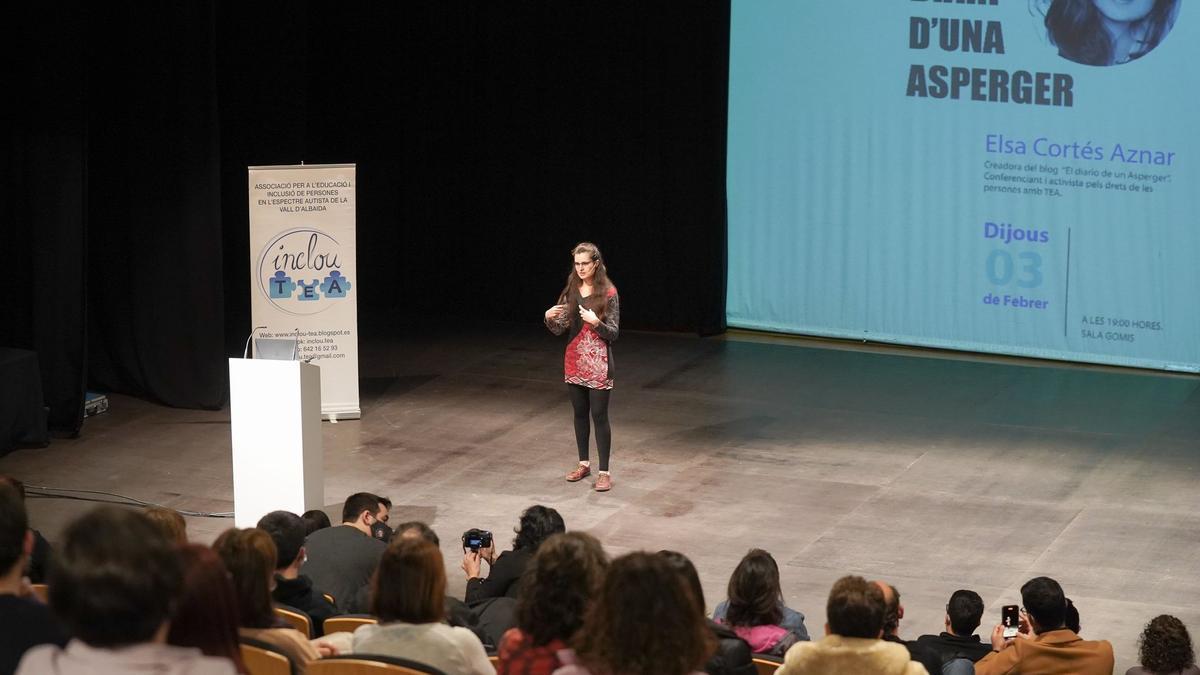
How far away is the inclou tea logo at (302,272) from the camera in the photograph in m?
9.59

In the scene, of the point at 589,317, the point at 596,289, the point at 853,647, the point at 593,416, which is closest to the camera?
the point at 853,647

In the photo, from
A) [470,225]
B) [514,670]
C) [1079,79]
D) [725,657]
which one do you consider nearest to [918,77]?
[1079,79]

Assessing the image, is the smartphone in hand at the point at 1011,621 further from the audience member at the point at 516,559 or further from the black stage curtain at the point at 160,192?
the black stage curtain at the point at 160,192

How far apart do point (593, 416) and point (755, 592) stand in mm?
3611

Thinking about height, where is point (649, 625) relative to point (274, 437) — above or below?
above

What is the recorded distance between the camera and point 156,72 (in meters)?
9.92

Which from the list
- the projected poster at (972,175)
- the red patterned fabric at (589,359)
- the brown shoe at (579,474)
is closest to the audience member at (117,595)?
the red patterned fabric at (589,359)

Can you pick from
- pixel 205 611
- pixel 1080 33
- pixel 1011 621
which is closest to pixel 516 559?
pixel 1011 621

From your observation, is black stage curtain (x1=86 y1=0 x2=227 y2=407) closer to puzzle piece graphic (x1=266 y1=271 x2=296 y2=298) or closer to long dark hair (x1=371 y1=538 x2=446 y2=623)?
puzzle piece graphic (x1=266 y1=271 x2=296 y2=298)

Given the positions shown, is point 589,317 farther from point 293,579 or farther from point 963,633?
point 293,579

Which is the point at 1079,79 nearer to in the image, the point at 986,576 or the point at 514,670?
the point at 986,576

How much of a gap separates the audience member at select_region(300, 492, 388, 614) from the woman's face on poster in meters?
6.96

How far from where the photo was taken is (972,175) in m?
11.4

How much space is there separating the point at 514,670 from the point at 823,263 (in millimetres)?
8858
